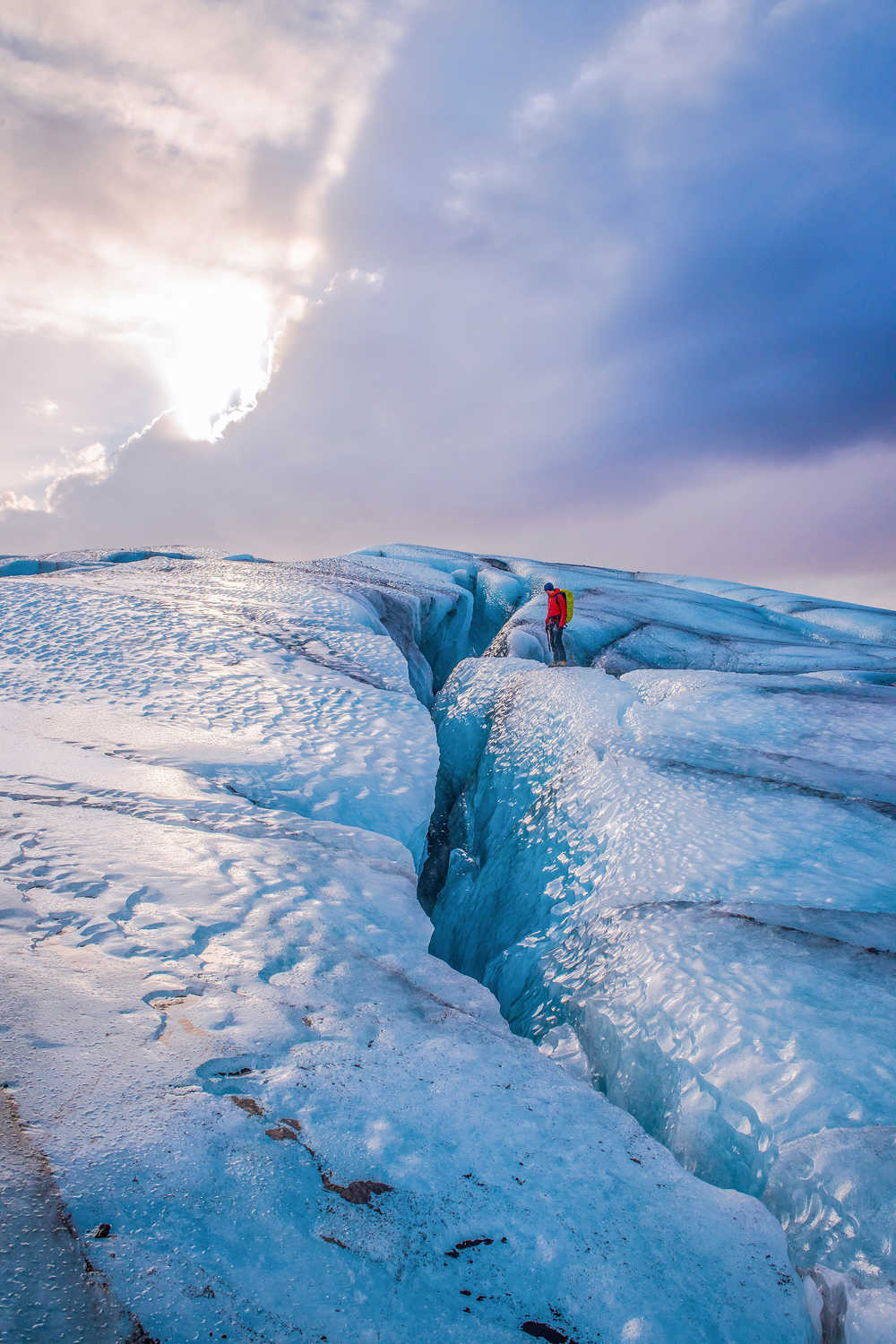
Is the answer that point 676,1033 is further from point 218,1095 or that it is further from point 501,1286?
point 218,1095

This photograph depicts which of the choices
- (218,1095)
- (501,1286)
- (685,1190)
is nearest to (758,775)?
(685,1190)

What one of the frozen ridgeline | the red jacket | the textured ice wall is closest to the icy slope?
the frozen ridgeline

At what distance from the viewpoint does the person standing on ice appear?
21.0ft

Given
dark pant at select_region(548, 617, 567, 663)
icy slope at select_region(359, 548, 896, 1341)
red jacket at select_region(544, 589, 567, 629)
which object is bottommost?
icy slope at select_region(359, 548, 896, 1341)

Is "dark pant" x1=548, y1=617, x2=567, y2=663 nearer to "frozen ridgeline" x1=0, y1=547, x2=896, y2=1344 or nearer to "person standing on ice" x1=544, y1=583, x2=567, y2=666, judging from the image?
"person standing on ice" x1=544, y1=583, x2=567, y2=666

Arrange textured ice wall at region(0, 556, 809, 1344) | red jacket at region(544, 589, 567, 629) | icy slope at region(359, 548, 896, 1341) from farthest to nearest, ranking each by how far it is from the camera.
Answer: red jacket at region(544, 589, 567, 629) < icy slope at region(359, 548, 896, 1341) < textured ice wall at region(0, 556, 809, 1344)

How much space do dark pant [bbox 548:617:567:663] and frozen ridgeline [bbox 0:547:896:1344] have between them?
289 centimetres

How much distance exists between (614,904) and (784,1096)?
85 centimetres

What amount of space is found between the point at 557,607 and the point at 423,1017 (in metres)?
5.28

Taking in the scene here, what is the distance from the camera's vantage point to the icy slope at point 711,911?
1352 millimetres

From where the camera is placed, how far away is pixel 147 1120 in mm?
1003

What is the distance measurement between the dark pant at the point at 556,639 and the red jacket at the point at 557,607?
38 millimetres

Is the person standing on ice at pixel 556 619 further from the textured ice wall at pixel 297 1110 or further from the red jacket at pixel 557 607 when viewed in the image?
the textured ice wall at pixel 297 1110

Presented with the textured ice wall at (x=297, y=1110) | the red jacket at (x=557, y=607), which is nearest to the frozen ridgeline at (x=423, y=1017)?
the textured ice wall at (x=297, y=1110)
